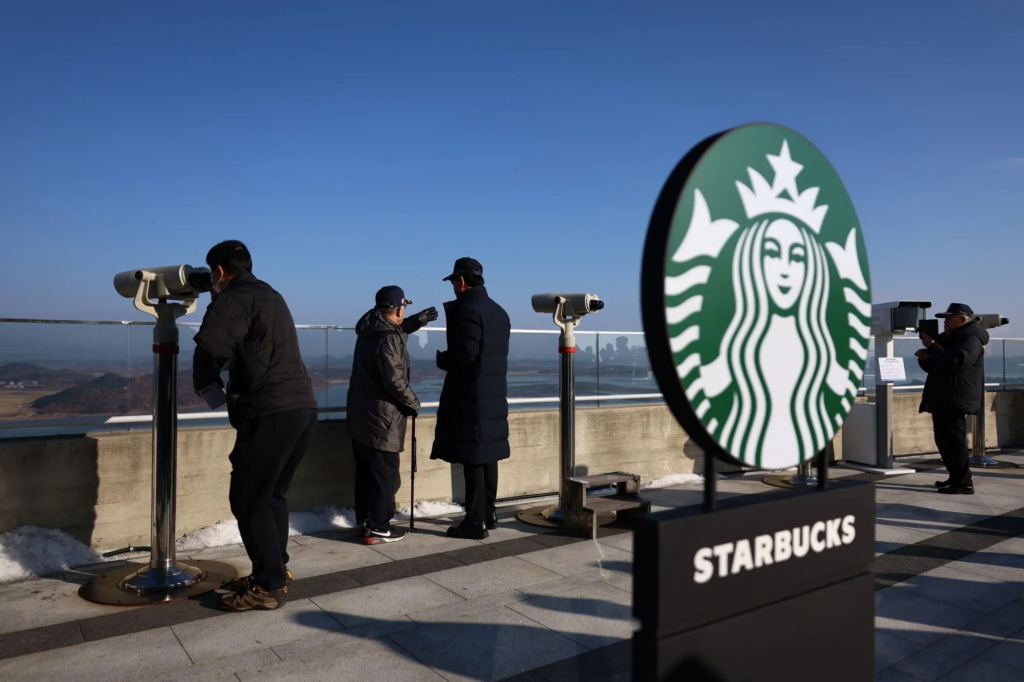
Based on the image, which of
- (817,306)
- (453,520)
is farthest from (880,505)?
(817,306)

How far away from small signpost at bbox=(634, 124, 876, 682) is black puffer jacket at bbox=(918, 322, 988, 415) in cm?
664

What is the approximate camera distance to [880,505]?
281 inches

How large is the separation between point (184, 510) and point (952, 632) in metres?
4.90

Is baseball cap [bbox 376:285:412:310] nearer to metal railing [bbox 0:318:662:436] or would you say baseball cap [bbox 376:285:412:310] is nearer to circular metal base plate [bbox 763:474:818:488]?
metal railing [bbox 0:318:662:436]

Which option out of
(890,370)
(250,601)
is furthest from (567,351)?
(890,370)

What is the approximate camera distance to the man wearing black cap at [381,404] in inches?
215

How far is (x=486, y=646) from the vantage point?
141 inches

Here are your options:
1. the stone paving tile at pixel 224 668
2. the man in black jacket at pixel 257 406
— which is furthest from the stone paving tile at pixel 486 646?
the man in black jacket at pixel 257 406

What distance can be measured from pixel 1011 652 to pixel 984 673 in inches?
15.2

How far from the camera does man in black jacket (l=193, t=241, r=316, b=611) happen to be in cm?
397

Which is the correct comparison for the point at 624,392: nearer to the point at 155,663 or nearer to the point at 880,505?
the point at 880,505

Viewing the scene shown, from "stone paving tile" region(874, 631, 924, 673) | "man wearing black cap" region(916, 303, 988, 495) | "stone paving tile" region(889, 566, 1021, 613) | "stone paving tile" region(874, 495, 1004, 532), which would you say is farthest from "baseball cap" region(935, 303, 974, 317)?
"stone paving tile" region(874, 631, 924, 673)

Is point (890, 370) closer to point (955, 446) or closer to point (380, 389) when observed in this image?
point (955, 446)

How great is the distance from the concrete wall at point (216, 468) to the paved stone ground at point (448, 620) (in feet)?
1.39
